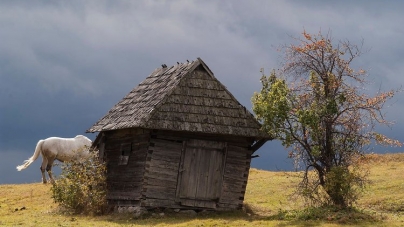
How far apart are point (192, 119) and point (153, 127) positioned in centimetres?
179

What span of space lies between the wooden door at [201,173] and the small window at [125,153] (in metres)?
2.76

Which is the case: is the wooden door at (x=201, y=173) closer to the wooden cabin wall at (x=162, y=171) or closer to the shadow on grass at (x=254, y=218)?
the wooden cabin wall at (x=162, y=171)

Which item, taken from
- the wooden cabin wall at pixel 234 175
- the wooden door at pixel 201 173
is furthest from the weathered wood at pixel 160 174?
the wooden cabin wall at pixel 234 175

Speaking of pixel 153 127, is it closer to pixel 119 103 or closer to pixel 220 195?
pixel 220 195

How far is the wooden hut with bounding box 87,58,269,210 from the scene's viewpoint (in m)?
25.9

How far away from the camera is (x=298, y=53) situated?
2577 cm

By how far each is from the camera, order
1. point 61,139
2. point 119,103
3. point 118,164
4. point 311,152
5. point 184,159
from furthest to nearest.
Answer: point 61,139 < point 119,103 < point 118,164 < point 184,159 < point 311,152

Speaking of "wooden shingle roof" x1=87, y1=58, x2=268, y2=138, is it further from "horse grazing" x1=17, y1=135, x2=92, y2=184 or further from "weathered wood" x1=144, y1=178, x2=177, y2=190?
"horse grazing" x1=17, y1=135, x2=92, y2=184

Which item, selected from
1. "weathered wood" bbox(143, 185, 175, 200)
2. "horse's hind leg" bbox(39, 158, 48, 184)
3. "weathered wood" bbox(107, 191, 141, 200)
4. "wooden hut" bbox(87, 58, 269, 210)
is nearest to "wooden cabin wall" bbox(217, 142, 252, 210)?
"wooden hut" bbox(87, 58, 269, 210)

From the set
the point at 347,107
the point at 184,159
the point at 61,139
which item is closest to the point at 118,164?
the point at 184,159

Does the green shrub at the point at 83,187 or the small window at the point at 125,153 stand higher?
the small window at the point at 125,153

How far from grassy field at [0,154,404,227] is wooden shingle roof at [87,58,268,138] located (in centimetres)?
332

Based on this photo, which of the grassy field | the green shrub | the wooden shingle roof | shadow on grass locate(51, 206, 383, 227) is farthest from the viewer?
the green shrub

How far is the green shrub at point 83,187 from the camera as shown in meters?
27.6
